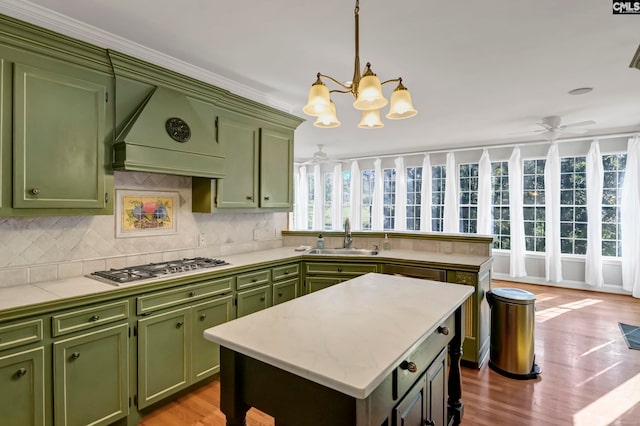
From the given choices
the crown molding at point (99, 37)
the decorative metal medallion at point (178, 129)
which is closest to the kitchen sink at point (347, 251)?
the decorative metal medallion at point (178, 129)

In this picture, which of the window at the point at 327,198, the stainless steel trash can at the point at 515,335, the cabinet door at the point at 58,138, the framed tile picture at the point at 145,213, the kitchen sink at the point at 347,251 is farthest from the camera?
the window at the point at 327,198

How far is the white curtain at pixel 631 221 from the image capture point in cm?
527

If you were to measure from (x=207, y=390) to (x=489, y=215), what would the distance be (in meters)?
5.90

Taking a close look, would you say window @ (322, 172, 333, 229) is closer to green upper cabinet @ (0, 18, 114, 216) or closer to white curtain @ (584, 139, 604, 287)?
white curtain @ (584, 139, 604, 287)

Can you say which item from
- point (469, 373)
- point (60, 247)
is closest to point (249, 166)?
point (60, 247)

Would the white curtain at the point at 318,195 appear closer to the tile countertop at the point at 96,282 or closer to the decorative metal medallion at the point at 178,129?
the tile countertop at the point at 96,282

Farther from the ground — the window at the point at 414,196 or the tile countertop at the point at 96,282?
the window at the point at 414,196

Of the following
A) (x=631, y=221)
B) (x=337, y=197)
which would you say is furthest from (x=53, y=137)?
(x=631, y=221)

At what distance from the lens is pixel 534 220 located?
6.32 metres

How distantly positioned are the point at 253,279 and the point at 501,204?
5574 millimetres

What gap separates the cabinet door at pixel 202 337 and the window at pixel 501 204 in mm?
5819

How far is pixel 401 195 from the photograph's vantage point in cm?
762

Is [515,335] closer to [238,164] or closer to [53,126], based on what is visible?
[238,164]

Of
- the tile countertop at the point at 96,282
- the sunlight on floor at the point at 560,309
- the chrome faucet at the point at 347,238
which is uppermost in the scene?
the chrome faucet at the point at 347,238
